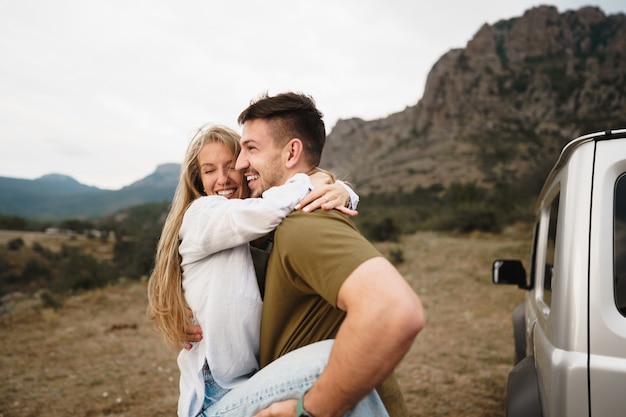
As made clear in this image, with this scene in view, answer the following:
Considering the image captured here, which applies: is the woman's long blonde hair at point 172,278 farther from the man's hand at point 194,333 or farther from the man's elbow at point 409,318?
the man's elbow at point 409,318

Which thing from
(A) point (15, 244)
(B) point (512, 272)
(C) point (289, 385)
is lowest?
(A) point (15, 244)

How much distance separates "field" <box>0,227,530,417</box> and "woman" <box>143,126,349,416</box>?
3.90 metres

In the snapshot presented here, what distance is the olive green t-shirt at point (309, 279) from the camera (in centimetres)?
117

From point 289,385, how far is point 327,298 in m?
0.36

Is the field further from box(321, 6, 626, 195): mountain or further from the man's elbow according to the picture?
box(321, 6, 626, 195): mountain

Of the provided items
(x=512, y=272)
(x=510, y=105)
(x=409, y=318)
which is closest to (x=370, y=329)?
(x=409, y=318)

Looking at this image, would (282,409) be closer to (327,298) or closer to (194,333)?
(327,298)

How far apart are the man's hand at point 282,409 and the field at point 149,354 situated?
4102mm

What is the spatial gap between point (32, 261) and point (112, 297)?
1763 cm

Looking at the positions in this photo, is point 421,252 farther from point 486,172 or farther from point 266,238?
point 486,172

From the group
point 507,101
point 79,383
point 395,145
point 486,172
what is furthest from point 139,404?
point 395,145

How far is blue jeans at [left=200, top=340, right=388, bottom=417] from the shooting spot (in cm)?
130

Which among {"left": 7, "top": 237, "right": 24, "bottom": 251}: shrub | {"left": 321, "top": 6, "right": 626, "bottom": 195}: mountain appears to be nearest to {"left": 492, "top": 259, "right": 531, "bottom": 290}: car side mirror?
{"left": 321, "top": 6, "right": 626, "bottom": 195}: mountain

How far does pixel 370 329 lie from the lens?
106 cm
